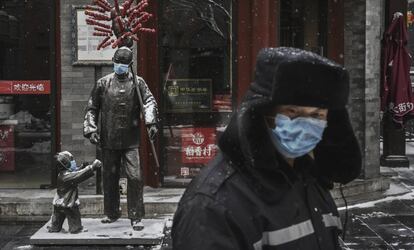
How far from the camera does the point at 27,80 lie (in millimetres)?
9445

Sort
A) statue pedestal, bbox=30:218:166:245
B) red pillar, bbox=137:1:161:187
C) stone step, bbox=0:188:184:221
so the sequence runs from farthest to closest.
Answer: red pillar, bbox=137:1:161:187
stone step, bbox=0:188:184:221
statue pedestal, bbox=30:218:166:245

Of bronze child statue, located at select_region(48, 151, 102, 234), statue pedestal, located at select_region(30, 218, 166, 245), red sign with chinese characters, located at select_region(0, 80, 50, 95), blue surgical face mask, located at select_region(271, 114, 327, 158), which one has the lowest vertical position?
statue pedestal, located at select_region(30, 218, 166, 245)

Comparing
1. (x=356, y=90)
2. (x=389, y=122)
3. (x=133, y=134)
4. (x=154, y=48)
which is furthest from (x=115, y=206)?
(x=389, y=122)

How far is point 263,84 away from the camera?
7.42 feet

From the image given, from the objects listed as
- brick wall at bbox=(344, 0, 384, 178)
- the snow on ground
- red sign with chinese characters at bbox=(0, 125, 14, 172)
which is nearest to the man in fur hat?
the snow on ground

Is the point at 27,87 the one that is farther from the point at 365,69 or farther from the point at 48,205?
the point at 365,69

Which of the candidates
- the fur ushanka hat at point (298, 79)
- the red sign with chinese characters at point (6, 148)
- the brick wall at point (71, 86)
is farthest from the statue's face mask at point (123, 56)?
the fur ushanka hat at point (298, 79)

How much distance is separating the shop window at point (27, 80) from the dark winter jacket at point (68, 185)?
2902 millimetres

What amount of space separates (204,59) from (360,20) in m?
2.68

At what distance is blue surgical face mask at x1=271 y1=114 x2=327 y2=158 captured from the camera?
2271 mm

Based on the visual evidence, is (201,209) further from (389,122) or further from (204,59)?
(389,122)

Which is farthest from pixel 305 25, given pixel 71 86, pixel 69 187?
pixel 69 187

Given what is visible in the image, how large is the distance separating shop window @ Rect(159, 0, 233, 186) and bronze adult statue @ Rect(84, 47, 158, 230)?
261 cm

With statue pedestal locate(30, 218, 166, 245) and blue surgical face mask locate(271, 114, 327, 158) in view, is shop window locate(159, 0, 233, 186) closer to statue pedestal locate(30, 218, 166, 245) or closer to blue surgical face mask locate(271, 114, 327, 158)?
statue pedestal locate(30, 218, 166, 245)
